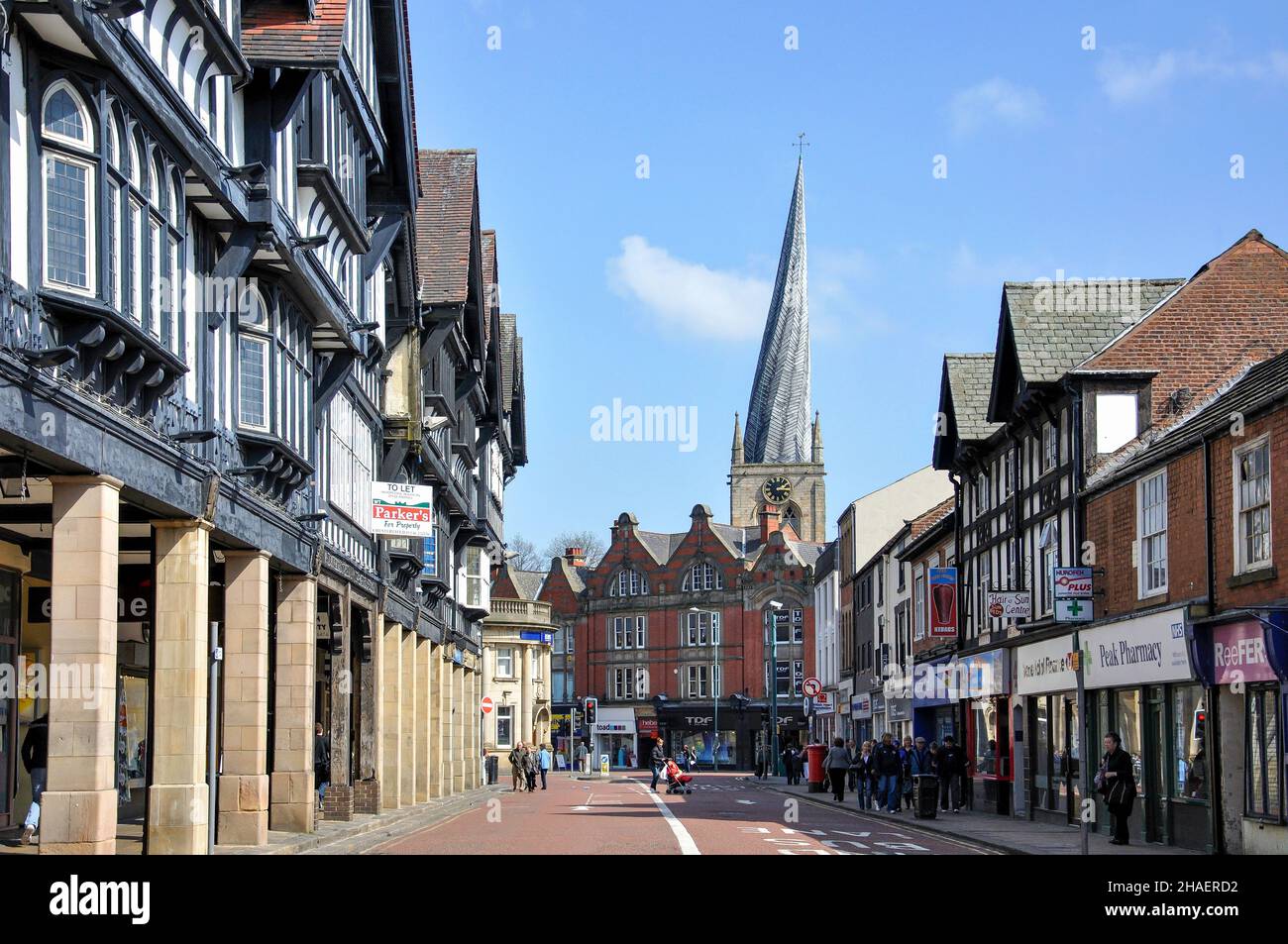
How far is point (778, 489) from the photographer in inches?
6132

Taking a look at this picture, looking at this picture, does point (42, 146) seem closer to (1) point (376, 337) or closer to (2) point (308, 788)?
(2) point (308, 788)

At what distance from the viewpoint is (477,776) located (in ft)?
207

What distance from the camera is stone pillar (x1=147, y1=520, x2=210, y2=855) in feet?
67.9

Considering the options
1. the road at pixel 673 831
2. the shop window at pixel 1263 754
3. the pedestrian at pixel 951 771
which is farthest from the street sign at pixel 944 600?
the shop window at pixel 1263 754

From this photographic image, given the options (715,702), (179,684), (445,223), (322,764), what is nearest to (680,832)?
(322,764)

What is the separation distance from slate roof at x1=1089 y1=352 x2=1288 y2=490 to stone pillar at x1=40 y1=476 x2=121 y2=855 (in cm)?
1474

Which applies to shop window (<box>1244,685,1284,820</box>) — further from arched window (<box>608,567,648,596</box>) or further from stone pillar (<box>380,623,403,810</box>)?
arched window (<box>608,567,648,596</box>)

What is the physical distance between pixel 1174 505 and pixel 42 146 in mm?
18522

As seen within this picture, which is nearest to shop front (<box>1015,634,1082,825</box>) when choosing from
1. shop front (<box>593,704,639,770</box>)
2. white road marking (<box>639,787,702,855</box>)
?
white road marking (<box>639,787,702,855</box>)

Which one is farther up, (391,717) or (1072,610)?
(1072,610)

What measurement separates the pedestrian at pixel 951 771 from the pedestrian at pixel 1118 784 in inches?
509

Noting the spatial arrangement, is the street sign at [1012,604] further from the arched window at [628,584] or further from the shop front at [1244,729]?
the arched window at [628,584]

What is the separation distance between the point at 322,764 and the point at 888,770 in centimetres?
1447

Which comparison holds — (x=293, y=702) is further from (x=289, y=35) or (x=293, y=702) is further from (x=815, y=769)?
(x=815, y=769)
